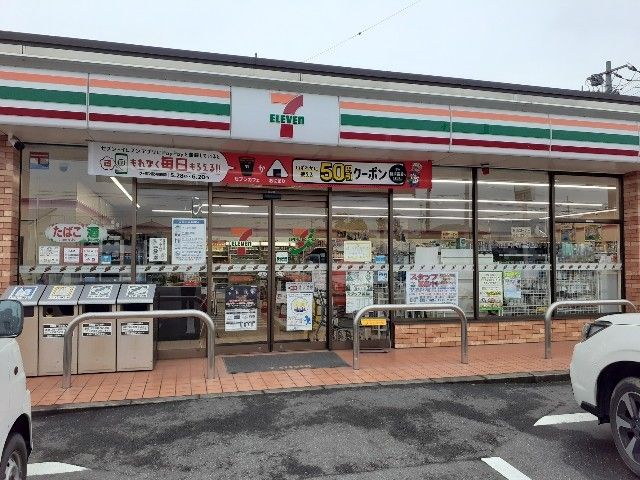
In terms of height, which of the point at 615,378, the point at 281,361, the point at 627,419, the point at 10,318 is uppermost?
the point at 10,318

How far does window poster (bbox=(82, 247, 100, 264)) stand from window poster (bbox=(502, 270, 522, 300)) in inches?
265

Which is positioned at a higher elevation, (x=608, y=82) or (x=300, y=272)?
(x=608, y=82)

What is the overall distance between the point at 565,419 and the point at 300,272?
170 inches

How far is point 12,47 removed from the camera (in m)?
6.20

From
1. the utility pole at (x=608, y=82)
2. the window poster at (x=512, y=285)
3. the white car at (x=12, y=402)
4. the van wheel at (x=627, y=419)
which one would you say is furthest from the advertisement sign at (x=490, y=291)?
the utility pole at (x=608, y=82)

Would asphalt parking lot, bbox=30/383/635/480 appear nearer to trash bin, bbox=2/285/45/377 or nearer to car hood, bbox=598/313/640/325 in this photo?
car hood, bbox=598/313/640/325

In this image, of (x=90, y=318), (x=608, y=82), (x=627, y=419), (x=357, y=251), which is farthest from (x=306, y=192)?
(x=608, y=82)

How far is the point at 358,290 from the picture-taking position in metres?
8.10

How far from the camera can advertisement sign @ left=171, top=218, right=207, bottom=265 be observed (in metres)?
7.36

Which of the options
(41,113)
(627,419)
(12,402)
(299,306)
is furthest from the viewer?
(299,306)

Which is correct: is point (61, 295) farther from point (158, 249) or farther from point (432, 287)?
point (432, 287)

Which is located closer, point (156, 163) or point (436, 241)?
point (156, 163)

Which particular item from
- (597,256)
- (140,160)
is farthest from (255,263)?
(597,256)

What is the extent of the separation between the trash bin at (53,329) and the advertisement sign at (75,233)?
3.25 feet
